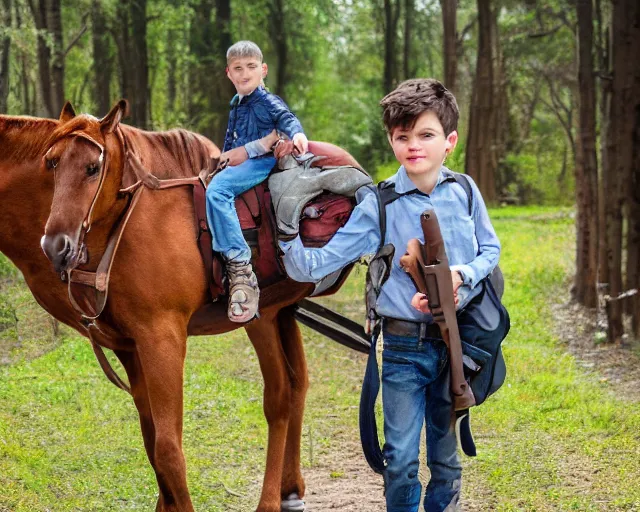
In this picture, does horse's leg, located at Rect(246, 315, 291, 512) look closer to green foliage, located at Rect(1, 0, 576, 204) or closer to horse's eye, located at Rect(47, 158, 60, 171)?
horse's eye, located at Rect(47, 158, 60, 171)

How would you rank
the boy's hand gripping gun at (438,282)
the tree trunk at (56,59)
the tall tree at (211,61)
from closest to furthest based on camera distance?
1. the boy's hand gripping gun at (438,282)
2. the tree trunk at (56,59)
3. the tall tree at (211,61)

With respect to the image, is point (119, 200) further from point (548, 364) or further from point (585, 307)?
point (585, 307)

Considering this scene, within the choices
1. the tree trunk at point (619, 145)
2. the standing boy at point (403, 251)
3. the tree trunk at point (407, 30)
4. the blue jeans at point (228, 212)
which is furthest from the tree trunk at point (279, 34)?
the standing boy at point (403, 251)

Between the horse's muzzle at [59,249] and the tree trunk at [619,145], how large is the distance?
21.9ft

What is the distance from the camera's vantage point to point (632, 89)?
9398 mm

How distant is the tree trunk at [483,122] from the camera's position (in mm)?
25906

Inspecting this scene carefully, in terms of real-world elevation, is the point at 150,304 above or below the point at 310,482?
above

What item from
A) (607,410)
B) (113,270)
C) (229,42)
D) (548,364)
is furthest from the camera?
(229,42)

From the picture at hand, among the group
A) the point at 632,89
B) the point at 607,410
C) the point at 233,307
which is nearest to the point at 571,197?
the point at 632,89

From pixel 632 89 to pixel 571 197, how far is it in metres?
25.0

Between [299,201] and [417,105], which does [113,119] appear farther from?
[417,105]

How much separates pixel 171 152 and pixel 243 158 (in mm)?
408

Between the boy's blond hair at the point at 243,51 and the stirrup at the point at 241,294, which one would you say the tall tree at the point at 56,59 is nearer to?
the boy's blond hair at the point at 243,51

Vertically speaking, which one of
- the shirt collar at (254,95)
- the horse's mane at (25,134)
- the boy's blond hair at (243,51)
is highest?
the boy's blond hair at (243,51)
